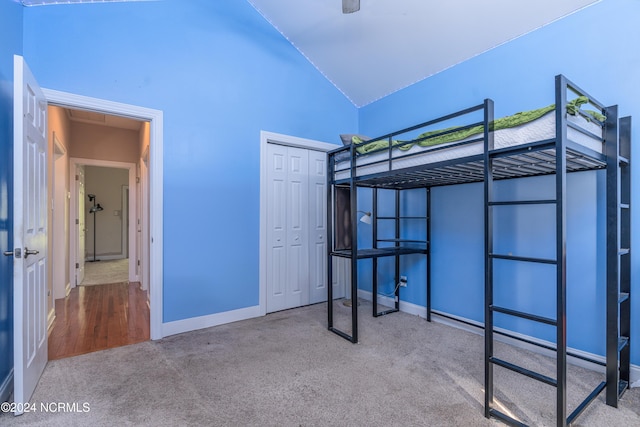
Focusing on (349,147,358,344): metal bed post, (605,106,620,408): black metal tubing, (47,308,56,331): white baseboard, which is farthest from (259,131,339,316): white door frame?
(605,106,620,408): black metal tubing

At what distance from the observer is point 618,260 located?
1839 millimetres

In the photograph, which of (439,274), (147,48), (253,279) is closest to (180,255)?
(253,279)

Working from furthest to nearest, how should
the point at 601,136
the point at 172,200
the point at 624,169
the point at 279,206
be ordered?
the point at 279,206
the point at 172,200
the point at 624,169
the point at 601,136

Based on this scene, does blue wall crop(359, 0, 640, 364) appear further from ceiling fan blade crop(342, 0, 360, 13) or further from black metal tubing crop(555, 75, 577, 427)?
ceiling fan blade crop(342, 0, 360, 13)

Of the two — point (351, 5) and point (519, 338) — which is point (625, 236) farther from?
point (351, 5)

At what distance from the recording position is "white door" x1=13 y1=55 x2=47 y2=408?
1.68 m

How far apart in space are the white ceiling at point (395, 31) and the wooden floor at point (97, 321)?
2.70m

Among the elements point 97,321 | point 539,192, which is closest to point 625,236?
point 539,192

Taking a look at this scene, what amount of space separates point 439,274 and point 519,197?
1101mm

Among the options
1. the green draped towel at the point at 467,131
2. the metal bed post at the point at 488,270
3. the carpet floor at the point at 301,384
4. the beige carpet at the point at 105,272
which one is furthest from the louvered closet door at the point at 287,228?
the beige carpet at the point at 105,272

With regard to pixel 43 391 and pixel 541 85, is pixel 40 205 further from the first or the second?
pixel 541 85

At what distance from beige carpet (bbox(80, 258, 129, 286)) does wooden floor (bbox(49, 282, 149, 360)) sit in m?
0.54

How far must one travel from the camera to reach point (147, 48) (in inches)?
108

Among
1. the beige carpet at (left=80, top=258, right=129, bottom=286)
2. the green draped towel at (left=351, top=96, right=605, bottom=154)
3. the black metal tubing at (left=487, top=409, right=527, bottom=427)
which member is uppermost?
the green draped towel at (left=351, top=96, right=605, bottom=154)
